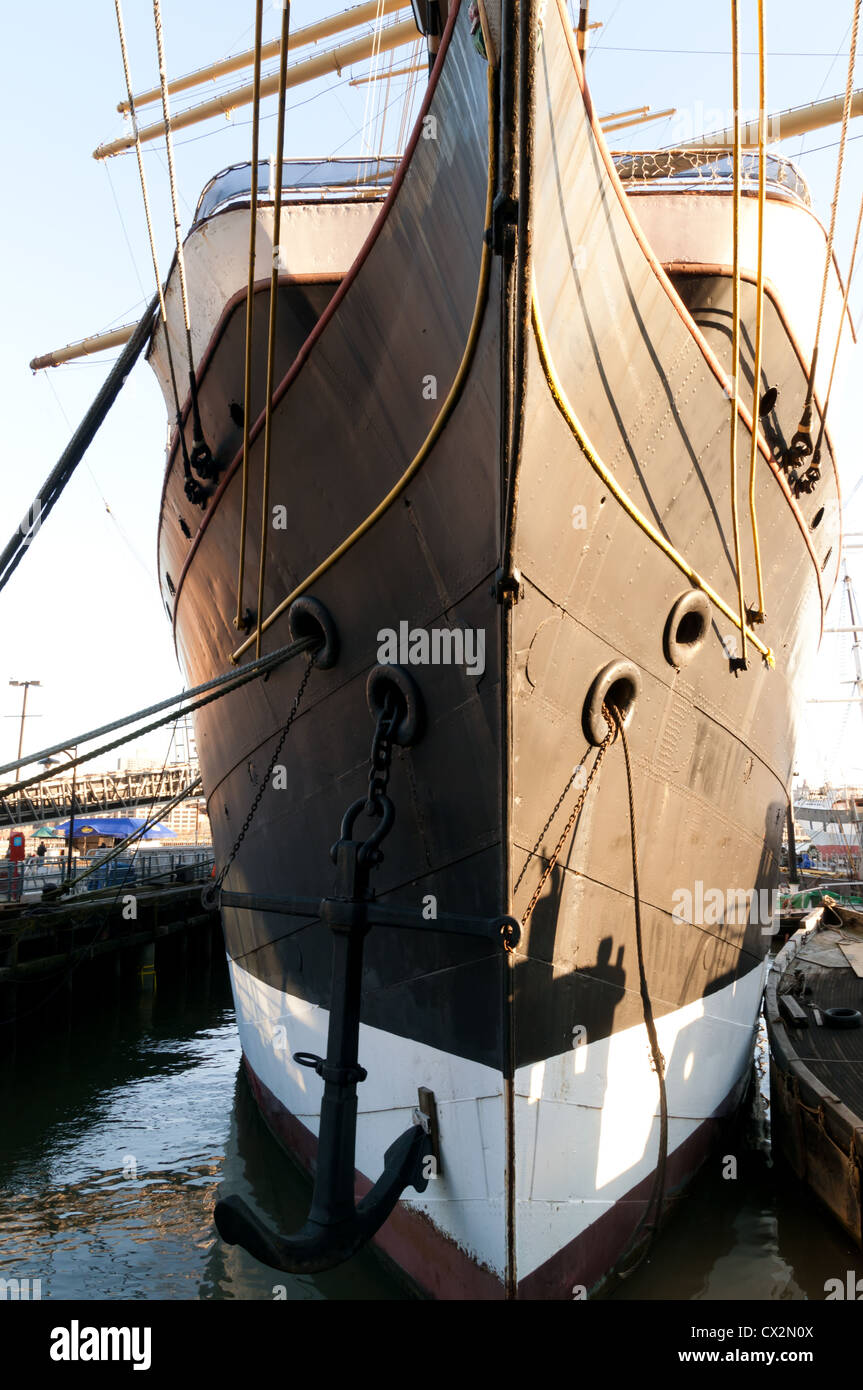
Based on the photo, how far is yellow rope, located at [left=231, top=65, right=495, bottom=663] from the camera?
130 inches

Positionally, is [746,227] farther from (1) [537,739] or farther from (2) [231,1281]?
(2) [231,1281]

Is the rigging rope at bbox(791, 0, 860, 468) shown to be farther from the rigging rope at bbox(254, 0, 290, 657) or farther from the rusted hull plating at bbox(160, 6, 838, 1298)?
the rigging rope at bbox(254, 0, 290, 657)

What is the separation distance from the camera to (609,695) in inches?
174

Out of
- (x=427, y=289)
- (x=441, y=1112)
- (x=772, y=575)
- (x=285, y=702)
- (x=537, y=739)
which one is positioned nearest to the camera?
(x=427, y=289)

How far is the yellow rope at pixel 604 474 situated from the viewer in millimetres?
3506

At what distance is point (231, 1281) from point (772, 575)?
219 inches

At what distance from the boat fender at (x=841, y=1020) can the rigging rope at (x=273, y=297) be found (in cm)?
651

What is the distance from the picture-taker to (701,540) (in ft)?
15.3

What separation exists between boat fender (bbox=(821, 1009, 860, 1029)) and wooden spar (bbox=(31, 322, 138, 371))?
1529 cm

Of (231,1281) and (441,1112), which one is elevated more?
(441,1112)

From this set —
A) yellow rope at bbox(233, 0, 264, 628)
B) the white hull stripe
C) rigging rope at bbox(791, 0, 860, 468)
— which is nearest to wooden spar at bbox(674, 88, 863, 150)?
rigging rope at bbox(791, 0, 860, 468)

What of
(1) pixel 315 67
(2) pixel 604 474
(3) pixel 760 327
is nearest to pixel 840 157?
(3) pixel 760 327
